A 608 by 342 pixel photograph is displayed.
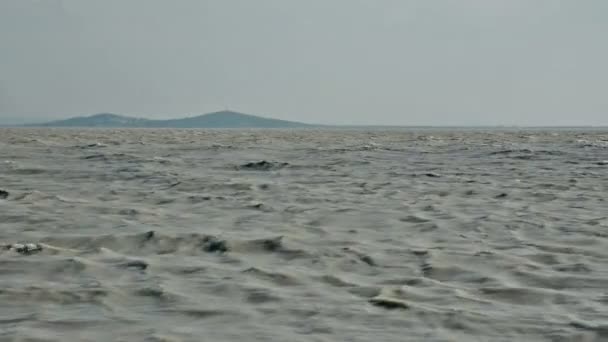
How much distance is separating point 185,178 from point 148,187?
183 centimetres

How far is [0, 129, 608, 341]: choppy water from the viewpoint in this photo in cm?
496

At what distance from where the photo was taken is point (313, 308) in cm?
538

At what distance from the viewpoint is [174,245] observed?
7770 millimetres

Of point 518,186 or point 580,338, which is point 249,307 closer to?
point 580,338

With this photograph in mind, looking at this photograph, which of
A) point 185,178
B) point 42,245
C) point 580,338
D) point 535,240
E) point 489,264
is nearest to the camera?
point 580,338

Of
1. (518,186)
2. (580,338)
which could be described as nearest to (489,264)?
(580,338)

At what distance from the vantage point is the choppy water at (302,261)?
4.96 metres

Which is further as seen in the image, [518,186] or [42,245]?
[518,186]

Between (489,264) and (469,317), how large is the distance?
1.87 metres

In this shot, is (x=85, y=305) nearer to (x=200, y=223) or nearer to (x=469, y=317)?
(x=469, y=317)

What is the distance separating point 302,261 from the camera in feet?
23.2

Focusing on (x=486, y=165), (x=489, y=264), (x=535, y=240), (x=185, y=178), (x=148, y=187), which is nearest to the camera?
(x=489, y=264)

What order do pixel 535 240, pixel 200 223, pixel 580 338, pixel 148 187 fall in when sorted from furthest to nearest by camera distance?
pixel 148 187 → pixel 200 223 → pixel 535 240 → pixel 580 338

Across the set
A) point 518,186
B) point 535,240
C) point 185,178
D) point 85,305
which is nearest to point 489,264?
point 535,240
